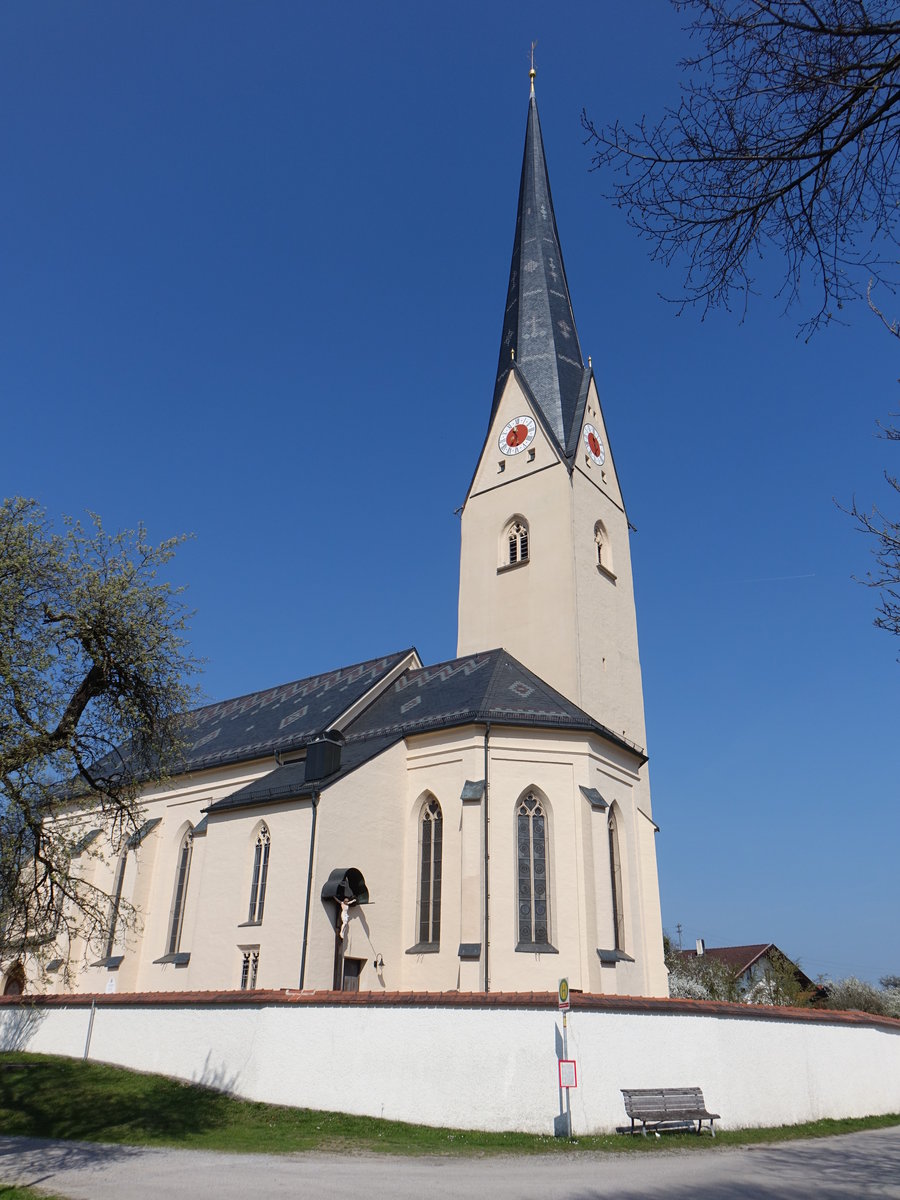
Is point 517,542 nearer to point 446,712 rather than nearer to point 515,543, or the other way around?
point 515,543

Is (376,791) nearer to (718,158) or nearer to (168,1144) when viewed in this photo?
(168,1144)

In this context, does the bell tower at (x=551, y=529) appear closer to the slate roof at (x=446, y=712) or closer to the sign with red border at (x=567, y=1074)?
the slate roof at (x=446, y=712)

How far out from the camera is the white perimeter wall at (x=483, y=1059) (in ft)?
41.3

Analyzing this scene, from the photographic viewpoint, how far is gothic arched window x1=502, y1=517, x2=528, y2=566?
1165 inches

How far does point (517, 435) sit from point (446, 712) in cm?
1243

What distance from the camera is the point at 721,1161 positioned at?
443 inches

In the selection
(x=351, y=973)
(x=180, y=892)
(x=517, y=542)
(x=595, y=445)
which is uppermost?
(x=595, y=445)

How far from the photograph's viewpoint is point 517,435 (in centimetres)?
3162

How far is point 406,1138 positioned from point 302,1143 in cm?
137

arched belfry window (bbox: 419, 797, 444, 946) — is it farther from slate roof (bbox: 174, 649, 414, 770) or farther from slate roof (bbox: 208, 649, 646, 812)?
slate roof (bbox: 174, 649, 414, 770)

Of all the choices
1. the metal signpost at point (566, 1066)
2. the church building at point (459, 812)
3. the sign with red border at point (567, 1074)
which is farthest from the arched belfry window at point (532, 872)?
the sign with red border at point (567, 1074)

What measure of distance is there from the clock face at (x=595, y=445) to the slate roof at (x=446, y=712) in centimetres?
859

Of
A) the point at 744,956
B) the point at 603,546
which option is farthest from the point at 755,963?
the point at 603,546

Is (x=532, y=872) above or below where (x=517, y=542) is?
below
